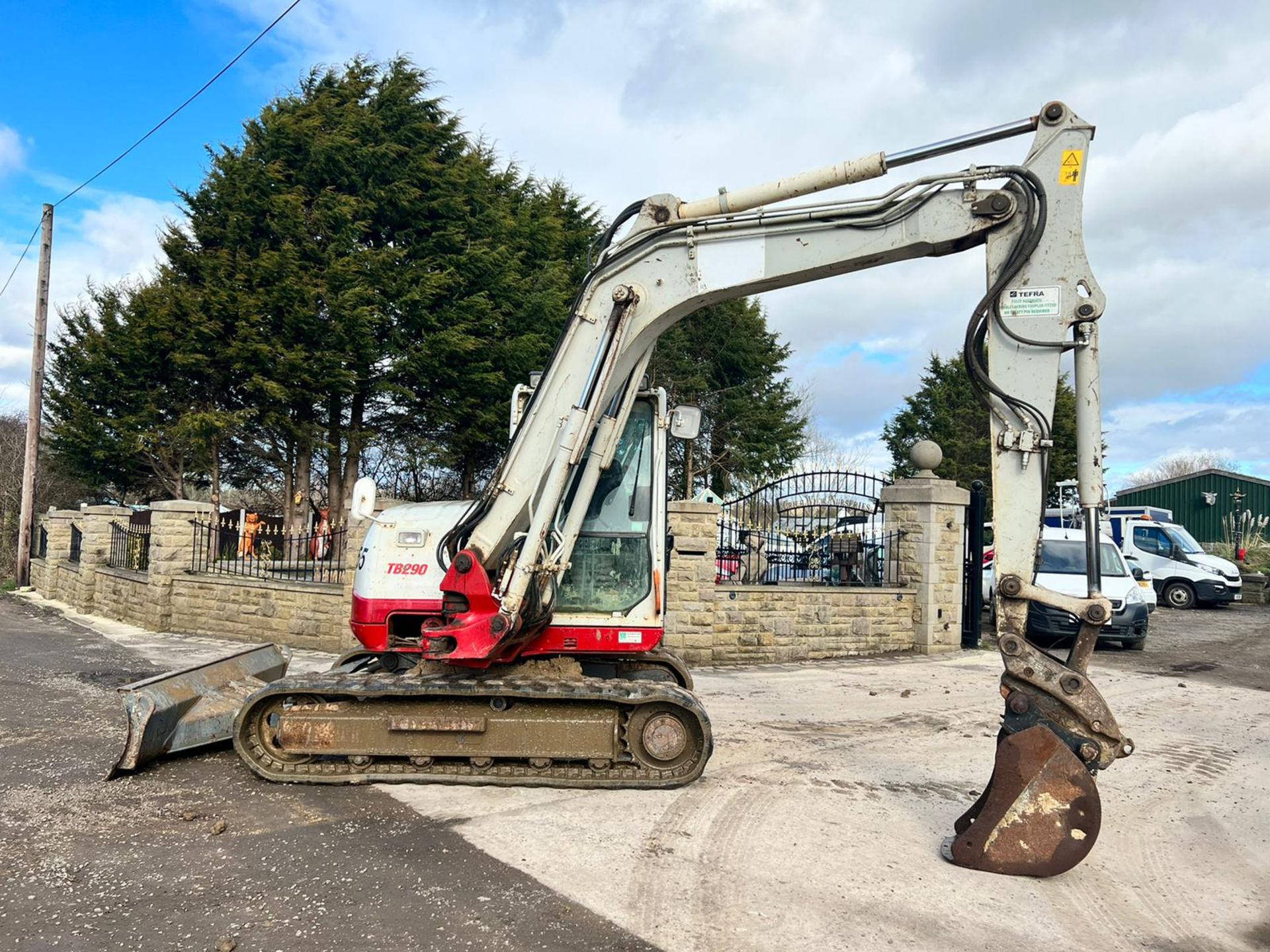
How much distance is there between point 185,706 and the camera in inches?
238

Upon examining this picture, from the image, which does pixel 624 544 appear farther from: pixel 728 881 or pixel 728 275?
pixel 728 881

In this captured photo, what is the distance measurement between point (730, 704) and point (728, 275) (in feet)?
15.1

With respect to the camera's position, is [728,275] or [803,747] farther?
[803,747]

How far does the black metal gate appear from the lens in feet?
41.3

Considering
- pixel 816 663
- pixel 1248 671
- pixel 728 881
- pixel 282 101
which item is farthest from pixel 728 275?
pixel 282 101

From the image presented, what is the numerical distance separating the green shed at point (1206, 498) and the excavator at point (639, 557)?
3334 centimetres

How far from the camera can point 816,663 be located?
37.0 ft

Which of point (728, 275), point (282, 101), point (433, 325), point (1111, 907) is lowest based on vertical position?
point (1111, 907)

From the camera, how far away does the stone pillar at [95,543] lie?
1554 cm

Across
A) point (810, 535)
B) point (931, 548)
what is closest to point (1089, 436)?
point (931, 548)

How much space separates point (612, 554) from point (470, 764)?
1.60m

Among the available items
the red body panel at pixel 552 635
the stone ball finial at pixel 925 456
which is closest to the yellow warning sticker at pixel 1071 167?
the red body panel at pixel 552 635

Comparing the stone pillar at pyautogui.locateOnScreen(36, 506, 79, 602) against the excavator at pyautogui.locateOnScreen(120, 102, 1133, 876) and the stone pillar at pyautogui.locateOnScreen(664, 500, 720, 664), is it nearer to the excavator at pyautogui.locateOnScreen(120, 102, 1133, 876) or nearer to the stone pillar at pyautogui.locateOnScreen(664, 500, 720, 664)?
the stone pillar at pyautogui.locateOnScreen(664, 500, 720, 664)

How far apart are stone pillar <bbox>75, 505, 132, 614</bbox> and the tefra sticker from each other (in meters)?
15.2
